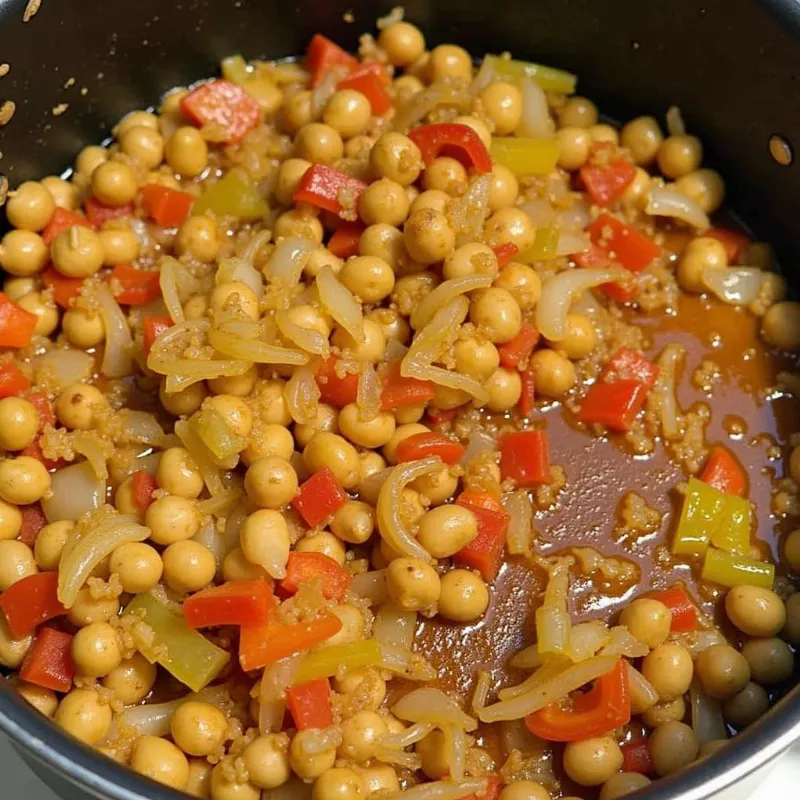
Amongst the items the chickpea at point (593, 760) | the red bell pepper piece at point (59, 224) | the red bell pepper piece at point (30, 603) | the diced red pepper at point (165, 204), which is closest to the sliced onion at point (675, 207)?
the diced red pepper at point (165, 204)

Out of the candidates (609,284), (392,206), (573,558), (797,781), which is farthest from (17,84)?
(797,781)

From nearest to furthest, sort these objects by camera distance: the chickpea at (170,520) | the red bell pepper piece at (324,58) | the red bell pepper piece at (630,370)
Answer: the chickpea at (170,520), the red bell pepper piece at (630,370), the red bell pepper piece at (324,58)

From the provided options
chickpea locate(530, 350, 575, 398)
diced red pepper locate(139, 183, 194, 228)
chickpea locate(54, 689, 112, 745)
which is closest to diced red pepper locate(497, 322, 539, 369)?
chickpea locate(530, 350, 575, 398)

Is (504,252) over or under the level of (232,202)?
over

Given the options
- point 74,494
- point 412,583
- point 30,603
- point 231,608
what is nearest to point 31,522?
point 74,494

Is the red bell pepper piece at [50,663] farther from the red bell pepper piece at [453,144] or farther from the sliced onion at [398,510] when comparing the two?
the red bell pepper piece at [453,144]

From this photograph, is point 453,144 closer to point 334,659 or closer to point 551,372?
point 551,372

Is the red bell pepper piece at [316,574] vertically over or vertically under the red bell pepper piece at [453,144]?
under
